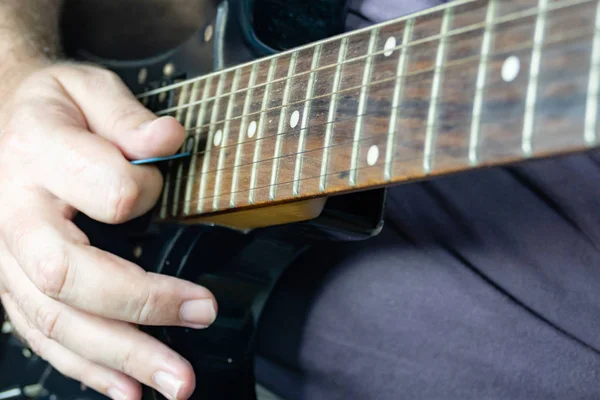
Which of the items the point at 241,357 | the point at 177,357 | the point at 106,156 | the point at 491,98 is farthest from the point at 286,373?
the point at 491,98

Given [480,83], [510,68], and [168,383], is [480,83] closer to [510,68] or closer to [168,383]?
[510,68]

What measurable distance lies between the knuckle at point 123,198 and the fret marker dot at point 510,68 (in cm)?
36

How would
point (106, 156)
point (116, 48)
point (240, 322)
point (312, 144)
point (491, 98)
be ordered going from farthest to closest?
point (116, 48) → point (240, 322) → point (106, 156) → point (312, 144) → point (491, 98)

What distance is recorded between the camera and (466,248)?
60 centimetres

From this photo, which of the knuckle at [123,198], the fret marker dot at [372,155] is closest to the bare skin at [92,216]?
the knuckle at [123,198]

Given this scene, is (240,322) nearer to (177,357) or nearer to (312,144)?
(177,357)

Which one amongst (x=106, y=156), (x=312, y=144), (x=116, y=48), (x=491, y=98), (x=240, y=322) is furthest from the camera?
(x=116, y=48)

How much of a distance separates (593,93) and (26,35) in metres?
0.75

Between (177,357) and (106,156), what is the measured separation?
21cm

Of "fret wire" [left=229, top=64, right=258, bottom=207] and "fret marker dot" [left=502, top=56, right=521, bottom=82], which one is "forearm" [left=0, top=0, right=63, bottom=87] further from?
"fret marker dot" [left=502, top=56, right=521, bottom=82]

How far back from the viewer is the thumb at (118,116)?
0.57 metres

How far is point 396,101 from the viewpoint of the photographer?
1.31ft

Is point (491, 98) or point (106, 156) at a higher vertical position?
point (491, 98)

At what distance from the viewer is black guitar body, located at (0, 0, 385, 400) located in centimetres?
65
